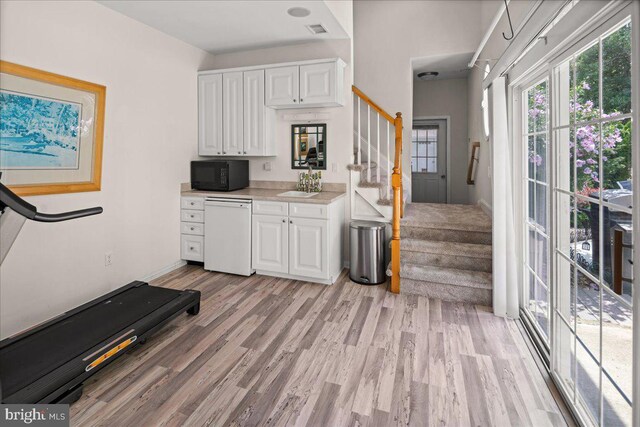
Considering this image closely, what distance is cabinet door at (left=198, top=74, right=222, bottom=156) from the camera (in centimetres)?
419

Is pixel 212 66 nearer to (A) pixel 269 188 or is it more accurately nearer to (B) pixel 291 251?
(A) pixel 269 188

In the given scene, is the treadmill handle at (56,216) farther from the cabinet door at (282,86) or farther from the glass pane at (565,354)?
the glass pane at (565,354)

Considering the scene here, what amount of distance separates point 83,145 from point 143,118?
768 mm

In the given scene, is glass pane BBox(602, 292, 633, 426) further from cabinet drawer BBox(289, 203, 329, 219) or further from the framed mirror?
the framed mirror

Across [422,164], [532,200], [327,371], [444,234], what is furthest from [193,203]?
[422,164]

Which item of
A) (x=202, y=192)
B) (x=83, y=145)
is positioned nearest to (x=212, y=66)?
(x=202, y=192)

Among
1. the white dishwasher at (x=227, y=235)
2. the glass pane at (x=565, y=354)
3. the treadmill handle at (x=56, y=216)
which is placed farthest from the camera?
the white dishwasher at (x=227, y=235)

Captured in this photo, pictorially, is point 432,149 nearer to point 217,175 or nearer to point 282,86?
point 282,86

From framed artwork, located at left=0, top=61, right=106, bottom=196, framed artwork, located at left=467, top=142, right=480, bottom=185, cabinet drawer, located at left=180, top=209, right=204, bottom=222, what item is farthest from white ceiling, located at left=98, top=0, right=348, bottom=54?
framed artwork, located at left=467, top=142, right=480, bottom=185

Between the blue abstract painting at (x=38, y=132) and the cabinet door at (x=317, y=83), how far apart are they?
2144 millimetres

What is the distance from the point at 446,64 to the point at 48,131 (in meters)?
4.96

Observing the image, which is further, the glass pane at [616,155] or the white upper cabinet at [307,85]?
the white upper cabinet at [307,85]

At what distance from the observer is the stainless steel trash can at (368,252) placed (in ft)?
11.7

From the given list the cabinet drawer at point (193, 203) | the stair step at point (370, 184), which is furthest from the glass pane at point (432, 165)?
the cabinet drawer at point (193, 203)
